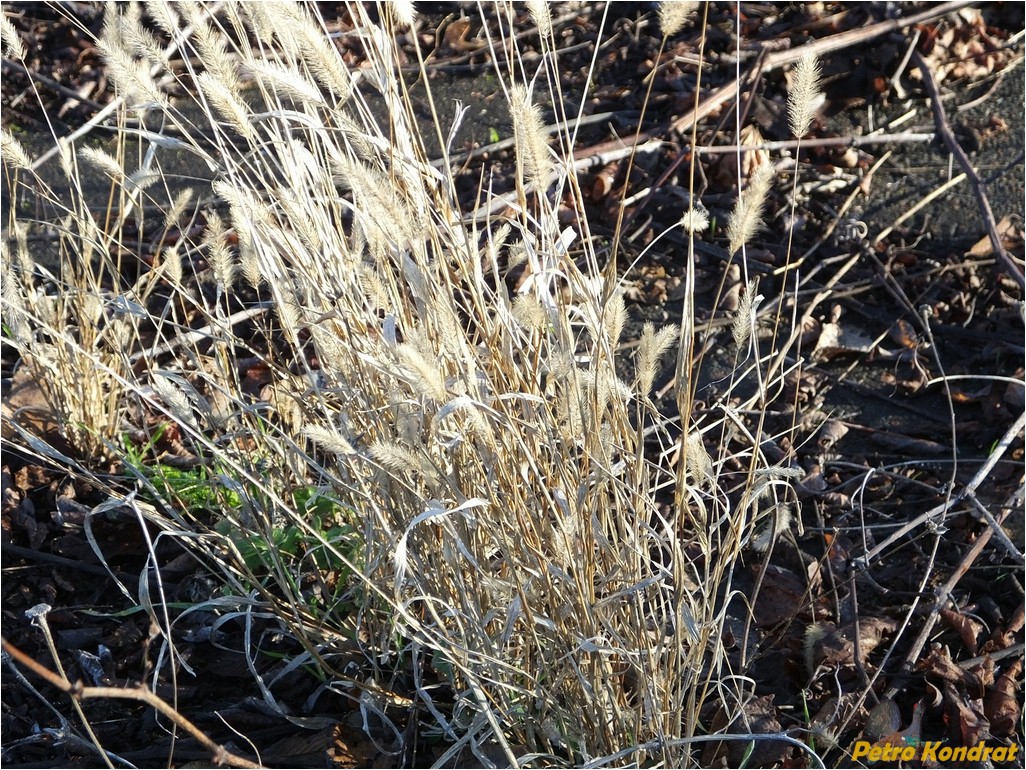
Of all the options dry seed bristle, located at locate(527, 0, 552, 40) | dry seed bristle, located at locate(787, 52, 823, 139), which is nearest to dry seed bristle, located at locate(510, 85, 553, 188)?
dry seed bristle, located at locate(527, 0, 552, 40)

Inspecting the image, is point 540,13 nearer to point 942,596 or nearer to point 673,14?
point 673,14

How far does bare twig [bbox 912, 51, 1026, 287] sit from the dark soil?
0.05 metres

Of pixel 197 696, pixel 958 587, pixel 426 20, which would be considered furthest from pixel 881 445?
pixel 426 20

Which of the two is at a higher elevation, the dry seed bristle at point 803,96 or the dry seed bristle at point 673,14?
the dry seed bristle at point 673,14

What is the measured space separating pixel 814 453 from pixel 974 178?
37.3 inches

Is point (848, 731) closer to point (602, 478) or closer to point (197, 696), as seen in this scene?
point (602, 478)

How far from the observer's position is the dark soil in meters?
1.67

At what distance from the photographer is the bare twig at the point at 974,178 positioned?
237cm

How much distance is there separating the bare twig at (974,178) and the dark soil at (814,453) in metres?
0.05

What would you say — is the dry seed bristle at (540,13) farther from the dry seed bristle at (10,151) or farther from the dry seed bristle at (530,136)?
the dry seed bristle at (10,151)

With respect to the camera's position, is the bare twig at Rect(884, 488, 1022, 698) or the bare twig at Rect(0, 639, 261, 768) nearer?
the bare twig at Rect(0, 639, 261, 768)

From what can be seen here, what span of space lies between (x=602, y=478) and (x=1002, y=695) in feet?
2.98

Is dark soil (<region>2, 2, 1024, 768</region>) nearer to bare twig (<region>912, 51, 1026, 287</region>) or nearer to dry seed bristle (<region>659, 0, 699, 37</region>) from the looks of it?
bare twig (<region>912, 51, 1026, 287</region>)

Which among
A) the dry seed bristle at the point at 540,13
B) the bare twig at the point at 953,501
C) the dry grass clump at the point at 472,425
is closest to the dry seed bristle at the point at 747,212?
the dry grass clump at the point at 472,425
